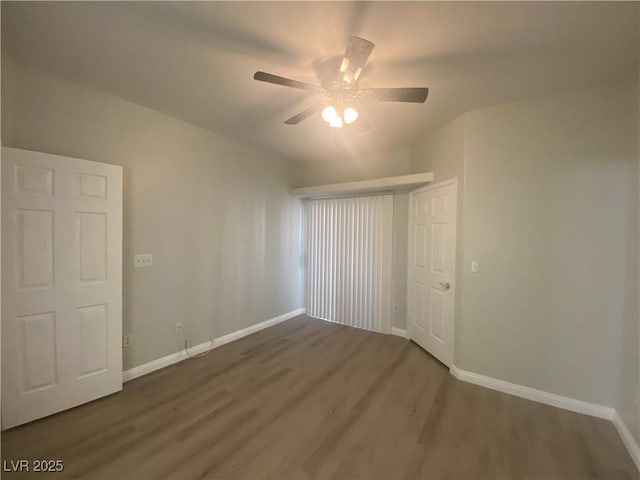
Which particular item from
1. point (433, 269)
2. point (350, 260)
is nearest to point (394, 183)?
point (433, 269)

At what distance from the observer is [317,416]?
218 centimetres

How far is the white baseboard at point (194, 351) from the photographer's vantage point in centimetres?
272

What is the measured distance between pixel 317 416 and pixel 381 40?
2.83 m

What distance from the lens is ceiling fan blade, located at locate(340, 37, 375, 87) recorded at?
1.45 metres

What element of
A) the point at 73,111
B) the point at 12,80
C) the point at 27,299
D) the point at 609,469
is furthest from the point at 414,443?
the point at 12,80

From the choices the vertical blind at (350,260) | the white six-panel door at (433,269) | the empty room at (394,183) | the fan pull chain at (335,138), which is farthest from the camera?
the vertical blind at (350,260)

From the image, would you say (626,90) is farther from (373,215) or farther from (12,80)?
(12,80)

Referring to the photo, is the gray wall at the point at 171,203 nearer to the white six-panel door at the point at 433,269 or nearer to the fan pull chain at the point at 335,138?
the fan pull chain at the point at 335,138

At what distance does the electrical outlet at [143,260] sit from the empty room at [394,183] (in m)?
0.03

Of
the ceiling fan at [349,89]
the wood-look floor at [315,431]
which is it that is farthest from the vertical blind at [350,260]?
the ceiling fan at [349,89]

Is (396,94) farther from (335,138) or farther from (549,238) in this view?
(549,238)

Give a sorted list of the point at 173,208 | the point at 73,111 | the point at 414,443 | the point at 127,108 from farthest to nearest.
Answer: the point at 173,208
the point at 127,108
the point at 73,111
the point at 414,443

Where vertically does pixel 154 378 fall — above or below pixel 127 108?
below

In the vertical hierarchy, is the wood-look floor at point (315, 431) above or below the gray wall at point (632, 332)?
below
